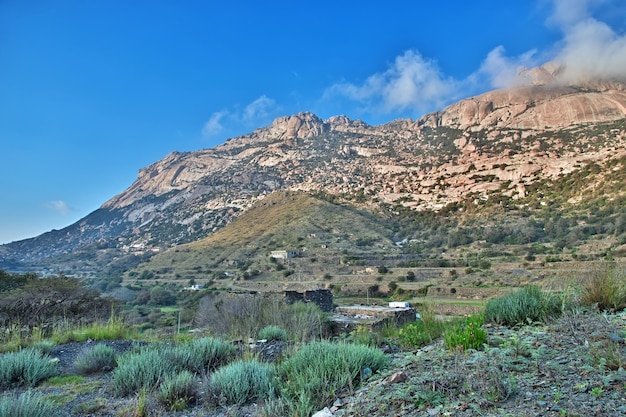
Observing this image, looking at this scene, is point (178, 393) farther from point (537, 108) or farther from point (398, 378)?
point (537, 108)

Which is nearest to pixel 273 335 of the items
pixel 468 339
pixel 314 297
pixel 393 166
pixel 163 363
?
pixel 163 363

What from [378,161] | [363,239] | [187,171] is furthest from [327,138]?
[363,239]

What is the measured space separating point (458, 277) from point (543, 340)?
120 ft

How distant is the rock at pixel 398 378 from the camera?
3529 mm

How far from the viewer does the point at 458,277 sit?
126ft

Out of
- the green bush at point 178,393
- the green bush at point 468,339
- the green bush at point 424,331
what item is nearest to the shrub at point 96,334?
the green bush at point 178,393

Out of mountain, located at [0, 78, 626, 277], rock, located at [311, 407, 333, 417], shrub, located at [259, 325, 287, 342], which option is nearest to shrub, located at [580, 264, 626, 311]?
rock, located at [311, 407, 333, 417]

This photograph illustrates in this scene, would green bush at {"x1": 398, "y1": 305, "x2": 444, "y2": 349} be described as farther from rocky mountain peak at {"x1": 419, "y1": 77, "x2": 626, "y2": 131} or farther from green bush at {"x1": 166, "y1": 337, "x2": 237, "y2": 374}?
rocky mountain peak at {"x1": 419, "y1": 77, "x2": 626, "y2": 131}

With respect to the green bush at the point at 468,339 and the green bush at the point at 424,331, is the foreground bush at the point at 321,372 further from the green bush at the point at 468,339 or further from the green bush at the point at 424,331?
the green bush at the point at 424,331

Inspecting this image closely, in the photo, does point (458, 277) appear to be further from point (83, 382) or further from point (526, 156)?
point (526, 156)

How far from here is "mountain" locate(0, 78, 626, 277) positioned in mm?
70688

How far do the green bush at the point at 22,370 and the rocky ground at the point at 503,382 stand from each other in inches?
47.9

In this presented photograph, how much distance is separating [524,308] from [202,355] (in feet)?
15.1

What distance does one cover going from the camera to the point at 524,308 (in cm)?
546
